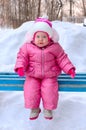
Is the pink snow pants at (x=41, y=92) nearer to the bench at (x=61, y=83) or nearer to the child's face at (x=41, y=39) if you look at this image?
the bench at (x=61, y=83)

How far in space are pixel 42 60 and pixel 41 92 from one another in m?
0.27

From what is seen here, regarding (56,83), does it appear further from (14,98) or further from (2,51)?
(2,51)

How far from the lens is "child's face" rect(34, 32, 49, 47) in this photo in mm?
3031

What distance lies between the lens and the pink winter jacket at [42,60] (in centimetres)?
299

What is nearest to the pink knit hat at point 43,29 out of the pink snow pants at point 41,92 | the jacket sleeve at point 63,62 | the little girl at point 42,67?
the little girl at point 42,67

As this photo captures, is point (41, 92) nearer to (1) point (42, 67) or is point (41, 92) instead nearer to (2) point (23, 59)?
(1) point (42, 67)

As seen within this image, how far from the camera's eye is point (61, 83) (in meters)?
3.05

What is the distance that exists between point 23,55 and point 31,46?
115 millimetres

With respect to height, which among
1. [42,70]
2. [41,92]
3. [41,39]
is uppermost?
[41,39]

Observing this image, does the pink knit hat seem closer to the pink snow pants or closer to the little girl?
the little girl

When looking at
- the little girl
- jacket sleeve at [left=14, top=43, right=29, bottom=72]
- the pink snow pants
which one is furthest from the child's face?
the pink snow pants

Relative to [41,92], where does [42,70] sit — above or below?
above

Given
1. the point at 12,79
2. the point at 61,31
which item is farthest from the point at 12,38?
the point at 12,79

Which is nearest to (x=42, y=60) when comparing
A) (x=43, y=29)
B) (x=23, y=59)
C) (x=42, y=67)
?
(x=42, y=67)
